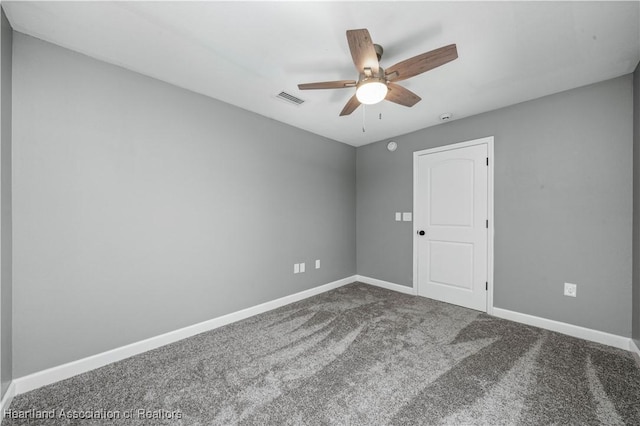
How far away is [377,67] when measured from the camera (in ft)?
5.66

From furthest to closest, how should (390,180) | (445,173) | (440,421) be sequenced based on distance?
1. (390,180)
2. (445,173)
3. (440,421)

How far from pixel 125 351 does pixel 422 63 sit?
3138mm

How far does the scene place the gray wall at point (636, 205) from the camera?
206 cm

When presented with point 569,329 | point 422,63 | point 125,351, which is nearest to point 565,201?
point 569,329

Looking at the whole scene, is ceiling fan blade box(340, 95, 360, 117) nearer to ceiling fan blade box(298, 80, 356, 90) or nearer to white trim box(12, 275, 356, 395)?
ceiling fan blade box(298, 80, 356, 90)

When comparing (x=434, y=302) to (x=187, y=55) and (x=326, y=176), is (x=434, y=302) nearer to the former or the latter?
(x=326, y=176)

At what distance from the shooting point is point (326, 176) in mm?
3916

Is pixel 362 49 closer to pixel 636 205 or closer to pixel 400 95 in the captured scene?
pixel 400 95

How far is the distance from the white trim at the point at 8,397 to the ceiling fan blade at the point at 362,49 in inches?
114

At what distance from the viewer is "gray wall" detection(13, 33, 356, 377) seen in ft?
5.73

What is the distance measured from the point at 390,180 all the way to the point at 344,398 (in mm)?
3020

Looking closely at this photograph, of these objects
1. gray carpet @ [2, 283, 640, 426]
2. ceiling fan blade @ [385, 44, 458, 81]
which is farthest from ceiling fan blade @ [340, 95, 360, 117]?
gray carpet @ [2, 283, 640, 426]

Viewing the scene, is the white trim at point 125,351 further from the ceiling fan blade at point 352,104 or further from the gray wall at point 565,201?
the gray wall at point 565,201

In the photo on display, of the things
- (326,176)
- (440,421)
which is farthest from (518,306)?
(326,176)
